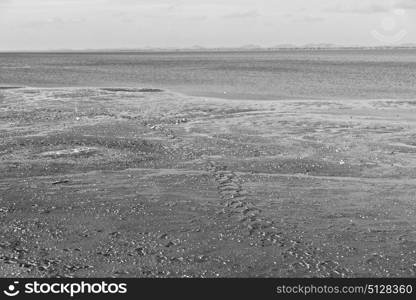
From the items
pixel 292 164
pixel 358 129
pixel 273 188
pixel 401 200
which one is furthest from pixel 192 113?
pixel 401 200

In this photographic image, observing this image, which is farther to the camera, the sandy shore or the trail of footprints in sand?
the sandy shore

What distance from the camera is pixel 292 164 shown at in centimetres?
1553

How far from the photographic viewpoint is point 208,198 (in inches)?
476

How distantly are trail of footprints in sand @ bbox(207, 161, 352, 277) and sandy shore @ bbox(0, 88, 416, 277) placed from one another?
3 centimetres

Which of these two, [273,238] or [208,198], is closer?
[273,238]

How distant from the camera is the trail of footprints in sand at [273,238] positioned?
8320mm

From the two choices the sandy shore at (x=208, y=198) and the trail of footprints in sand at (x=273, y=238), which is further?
the sandy shore at (x=208, y=198)

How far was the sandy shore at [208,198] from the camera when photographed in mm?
8703

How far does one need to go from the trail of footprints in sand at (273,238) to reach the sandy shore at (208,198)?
0.11 ft

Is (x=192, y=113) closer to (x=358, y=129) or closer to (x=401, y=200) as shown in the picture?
(x=358, y=129)

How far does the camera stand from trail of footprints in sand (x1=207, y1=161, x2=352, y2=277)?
8320 mm

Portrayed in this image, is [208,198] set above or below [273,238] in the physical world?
above

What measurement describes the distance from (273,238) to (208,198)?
2799mm

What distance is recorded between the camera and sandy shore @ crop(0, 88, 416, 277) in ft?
28.6
